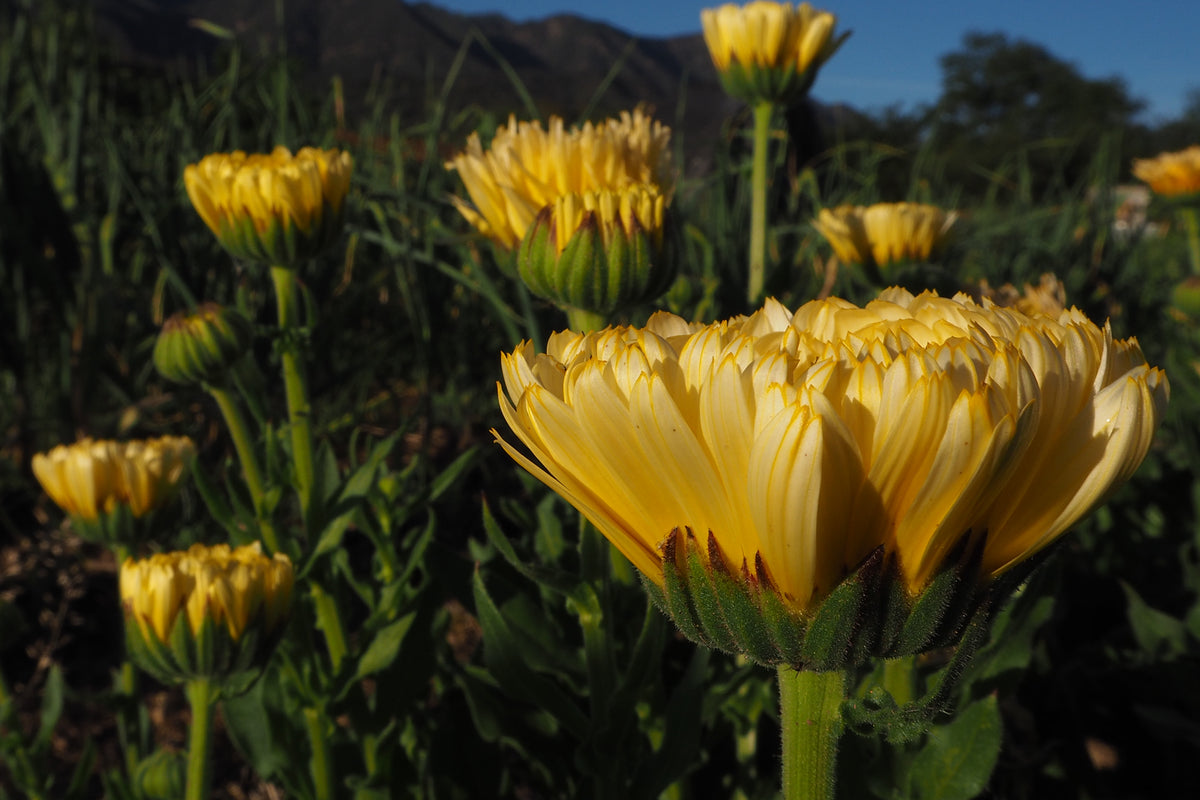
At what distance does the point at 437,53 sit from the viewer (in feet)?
115

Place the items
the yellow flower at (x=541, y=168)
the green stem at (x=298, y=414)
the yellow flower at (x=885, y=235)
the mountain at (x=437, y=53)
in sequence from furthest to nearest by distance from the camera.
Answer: the mountain at (x=437, y=53), the yellow flower at (x=885, y=235), the green stem at (x=298, y=414), the yellow flower at (x=541, y=168)

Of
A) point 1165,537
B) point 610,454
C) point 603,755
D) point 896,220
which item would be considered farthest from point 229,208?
point 1165,537

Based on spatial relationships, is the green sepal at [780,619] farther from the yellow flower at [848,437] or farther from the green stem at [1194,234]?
the green stem at [1194,234]

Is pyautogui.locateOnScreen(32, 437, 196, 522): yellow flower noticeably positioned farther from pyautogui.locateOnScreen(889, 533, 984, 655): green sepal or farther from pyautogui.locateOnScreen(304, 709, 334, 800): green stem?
pyautogui.locateOnScreen(889, 533, 984, 655): green sepal

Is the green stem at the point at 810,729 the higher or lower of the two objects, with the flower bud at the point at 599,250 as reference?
lower

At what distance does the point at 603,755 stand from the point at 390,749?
568 mm

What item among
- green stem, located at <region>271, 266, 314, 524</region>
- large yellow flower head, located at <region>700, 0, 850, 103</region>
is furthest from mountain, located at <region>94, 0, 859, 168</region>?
green stem, located at <region>271, 266, 314, 524</region>

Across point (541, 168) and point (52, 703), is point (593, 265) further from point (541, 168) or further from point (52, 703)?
point (52, 703)

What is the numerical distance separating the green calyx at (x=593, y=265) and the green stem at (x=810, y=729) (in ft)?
2.01

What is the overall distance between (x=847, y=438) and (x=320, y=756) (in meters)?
1.14

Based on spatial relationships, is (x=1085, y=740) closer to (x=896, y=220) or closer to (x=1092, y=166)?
(x=896, y=220)

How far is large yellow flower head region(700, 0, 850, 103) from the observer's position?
5.98ft

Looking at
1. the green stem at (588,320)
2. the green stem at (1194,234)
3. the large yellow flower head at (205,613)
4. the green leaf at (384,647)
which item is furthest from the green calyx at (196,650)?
the green stem at (1194,234)

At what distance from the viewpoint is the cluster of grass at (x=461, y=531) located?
1.19 m
